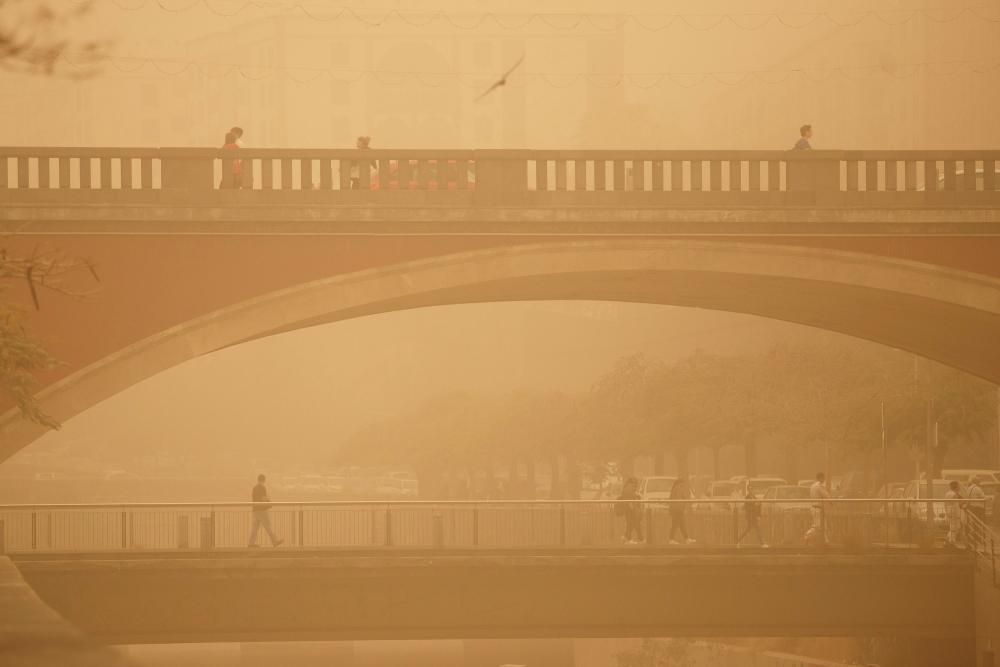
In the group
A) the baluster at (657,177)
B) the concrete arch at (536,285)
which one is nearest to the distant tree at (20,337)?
the concrete arch at (536,285)

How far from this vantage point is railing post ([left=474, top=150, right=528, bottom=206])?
2369 cm

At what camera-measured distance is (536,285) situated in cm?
2584

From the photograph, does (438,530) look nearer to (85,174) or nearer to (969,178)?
(85,174)

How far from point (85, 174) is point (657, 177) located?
8.74 meters

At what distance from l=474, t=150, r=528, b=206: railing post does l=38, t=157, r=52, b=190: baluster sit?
Result: 6463 mm

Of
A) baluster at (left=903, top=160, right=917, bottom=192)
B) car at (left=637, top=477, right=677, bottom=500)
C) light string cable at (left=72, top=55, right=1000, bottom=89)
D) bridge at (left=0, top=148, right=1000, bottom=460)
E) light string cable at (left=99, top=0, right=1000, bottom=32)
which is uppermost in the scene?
light string cable at (left=99, top=0, right=1000, bottom=32)

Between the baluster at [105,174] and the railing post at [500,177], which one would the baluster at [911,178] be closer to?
the railing post at [500,177]

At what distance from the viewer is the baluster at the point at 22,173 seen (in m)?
23.5

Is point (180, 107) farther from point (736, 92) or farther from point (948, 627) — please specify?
point (948, 627)

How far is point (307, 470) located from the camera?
107938 mm

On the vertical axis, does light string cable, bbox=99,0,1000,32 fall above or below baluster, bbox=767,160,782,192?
above

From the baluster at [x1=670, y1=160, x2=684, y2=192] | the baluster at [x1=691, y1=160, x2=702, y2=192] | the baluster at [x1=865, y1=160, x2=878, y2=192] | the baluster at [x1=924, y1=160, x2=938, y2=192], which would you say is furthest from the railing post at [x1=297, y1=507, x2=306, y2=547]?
the baluster at [x1=924, y1=160, x2=938, y2=192]

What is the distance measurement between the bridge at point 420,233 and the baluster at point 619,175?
35mm

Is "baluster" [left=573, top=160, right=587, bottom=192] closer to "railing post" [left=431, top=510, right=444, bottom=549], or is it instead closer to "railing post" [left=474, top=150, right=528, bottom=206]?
"railing post" [left=474, top=150, right=528, bottom=206]
